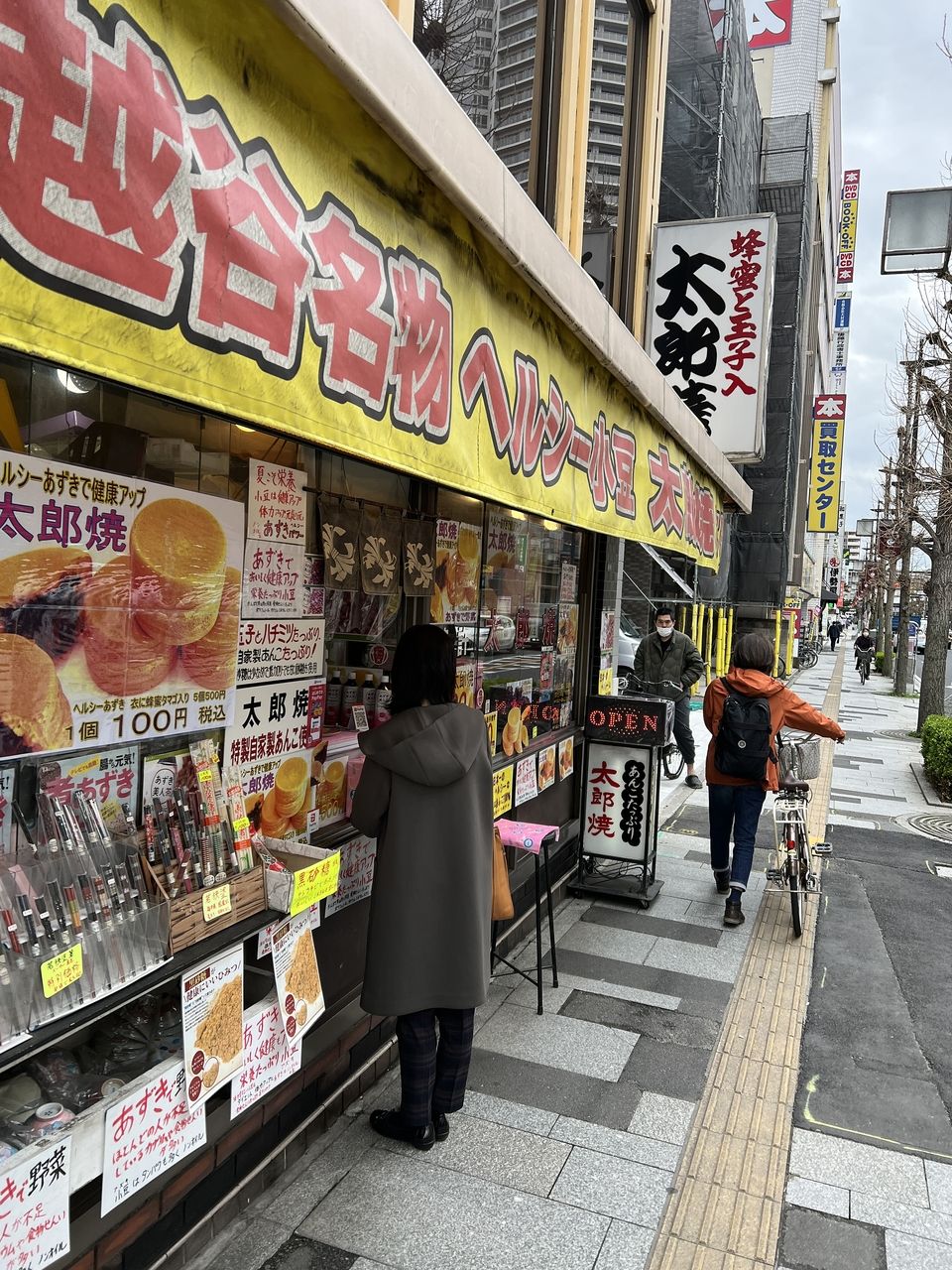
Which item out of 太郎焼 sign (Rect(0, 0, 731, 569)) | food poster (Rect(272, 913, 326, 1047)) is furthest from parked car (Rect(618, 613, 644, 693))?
太郎焼 sign (Rect(0, 0, 731, 569))

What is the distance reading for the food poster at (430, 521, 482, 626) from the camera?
4.68m

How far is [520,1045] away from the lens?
441 cm

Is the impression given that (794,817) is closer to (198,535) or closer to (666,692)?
(666,692)

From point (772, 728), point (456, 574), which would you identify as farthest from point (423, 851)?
point (772, 728)

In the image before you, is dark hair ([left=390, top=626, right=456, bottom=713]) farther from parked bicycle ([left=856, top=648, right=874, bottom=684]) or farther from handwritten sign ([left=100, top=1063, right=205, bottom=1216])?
parked bicycle ([left=856, top=648, right=874, bottom=684])

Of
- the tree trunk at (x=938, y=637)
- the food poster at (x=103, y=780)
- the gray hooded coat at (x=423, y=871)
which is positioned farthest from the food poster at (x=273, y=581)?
the tree trunk at (x=938, y=637)

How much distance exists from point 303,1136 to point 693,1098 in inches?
73.1

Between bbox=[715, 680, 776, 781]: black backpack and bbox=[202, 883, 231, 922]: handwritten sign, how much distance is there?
14.6ft

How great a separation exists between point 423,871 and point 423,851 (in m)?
0.08

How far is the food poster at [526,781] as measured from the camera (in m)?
5.79

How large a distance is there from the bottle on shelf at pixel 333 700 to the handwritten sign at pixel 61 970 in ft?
6.05

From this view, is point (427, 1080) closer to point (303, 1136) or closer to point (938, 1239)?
point (303, 1136)

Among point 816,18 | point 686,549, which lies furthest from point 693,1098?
point 816,18

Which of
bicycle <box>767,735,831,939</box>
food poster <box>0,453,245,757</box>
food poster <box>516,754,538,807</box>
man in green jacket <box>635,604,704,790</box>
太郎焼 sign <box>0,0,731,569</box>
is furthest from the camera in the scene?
man in green jacket <box>635,604,704,790</box>
